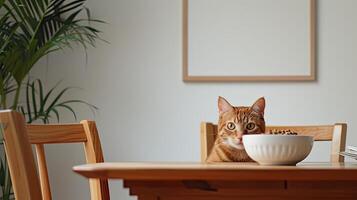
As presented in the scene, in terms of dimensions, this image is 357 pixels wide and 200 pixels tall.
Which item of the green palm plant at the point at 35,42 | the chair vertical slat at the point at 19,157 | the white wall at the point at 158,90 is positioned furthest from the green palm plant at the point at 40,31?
the chair vertical slat at the point at 19,157

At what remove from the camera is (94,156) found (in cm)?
148

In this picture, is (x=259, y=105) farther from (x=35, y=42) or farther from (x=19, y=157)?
(x=35, y=42)

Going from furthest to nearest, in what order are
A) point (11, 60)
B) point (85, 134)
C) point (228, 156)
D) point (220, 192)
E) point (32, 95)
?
point (32, 95) < point (11, 60) < point (85, 134) < point (228, 156) < point (220, 192)

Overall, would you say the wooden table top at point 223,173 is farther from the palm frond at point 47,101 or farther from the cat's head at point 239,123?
the palm frond at point 47,101

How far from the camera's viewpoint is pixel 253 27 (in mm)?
2510

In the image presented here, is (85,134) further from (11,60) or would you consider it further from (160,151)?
(160,151)

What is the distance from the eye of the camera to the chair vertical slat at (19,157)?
3.08 ft

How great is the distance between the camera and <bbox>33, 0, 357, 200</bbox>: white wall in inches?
98.4

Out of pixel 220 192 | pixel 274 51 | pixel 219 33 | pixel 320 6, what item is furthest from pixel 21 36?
pixel 220 192

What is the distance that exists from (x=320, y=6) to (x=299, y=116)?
48 centimetres

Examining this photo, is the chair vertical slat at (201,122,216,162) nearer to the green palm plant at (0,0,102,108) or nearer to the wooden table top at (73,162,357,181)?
the green palm plant at (0,0,102,108)

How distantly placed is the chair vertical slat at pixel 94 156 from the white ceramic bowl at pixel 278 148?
53 centimetres

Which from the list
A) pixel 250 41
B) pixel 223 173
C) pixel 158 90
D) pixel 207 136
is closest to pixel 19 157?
pixel 223 173

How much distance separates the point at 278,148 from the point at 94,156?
2.03ft
